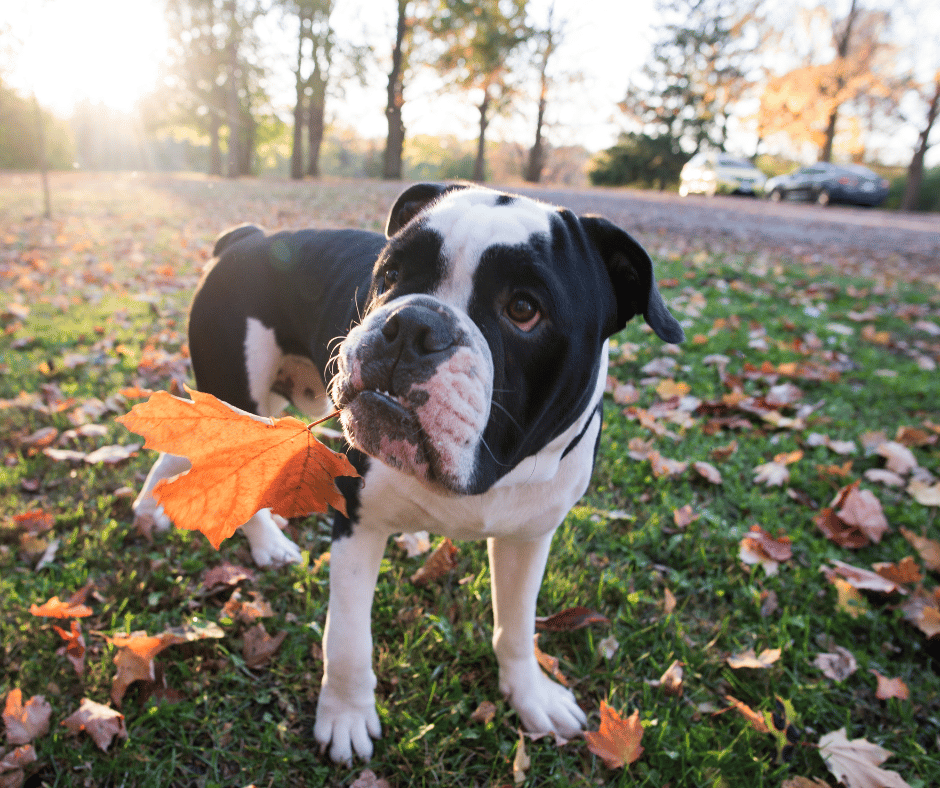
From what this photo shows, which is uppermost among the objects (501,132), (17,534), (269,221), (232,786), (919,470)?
(501,132)

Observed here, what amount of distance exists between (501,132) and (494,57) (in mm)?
16156

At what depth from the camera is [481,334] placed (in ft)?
4.93

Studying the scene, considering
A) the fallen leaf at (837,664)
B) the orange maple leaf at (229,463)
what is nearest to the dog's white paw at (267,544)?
the orange maple leaf at (229,463)

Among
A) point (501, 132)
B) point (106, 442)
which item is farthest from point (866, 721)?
point (501, 132)

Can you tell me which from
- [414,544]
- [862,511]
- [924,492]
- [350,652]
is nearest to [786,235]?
[924,492]

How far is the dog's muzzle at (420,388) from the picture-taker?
4.50ft

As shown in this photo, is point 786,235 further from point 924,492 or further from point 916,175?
point 916,175

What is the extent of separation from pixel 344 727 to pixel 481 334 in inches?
54.9

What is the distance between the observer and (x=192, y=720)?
6.74 feet

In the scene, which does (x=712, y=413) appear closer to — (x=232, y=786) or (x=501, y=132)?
(x=232, y=786)

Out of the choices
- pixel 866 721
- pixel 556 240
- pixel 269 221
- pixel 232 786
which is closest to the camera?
pixel 556 240

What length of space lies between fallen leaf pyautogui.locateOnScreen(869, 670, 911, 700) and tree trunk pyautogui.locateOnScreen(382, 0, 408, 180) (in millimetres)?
21868

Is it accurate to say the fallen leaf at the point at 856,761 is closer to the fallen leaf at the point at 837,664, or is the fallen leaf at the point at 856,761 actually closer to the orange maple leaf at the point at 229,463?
the fallen leaf at the point at 837,664

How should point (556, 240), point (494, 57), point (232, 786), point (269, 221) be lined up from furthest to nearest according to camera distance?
point (494, 57) → point (269, 221) → point (232, 786) → point (556, 240)
